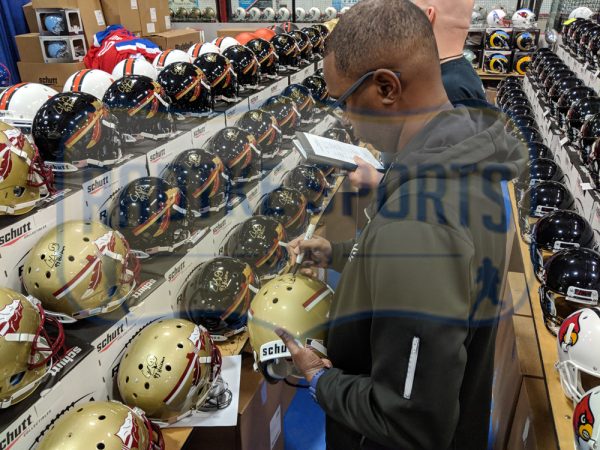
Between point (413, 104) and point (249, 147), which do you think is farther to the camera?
point (249, 147)

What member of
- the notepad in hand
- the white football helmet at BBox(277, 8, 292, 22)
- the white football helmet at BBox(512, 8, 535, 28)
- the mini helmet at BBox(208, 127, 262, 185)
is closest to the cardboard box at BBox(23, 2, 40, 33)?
the white football helmet at BBox(277, 8, 292, 22)

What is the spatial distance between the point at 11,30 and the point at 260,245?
6313 millimetres

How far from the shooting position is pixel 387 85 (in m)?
1.02

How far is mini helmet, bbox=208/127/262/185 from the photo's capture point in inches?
111

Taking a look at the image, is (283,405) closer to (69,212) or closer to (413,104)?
(69,212)

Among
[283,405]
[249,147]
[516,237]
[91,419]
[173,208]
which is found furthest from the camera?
[516,237]

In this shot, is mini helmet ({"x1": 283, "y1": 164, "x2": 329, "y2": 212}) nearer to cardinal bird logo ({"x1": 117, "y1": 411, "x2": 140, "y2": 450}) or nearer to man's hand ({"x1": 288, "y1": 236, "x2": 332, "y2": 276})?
man's hand ({"x1": 288, "y1": 236, "x2": 332, "y2": 276})

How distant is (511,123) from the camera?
499 centimetres

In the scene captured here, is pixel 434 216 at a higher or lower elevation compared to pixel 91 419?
higher

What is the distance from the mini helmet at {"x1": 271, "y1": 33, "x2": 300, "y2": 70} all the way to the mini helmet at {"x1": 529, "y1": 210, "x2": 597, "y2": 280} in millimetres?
2819

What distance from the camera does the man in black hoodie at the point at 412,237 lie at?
3.04ft

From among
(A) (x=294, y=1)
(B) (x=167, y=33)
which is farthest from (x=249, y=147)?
(A) (x=294, y=1)

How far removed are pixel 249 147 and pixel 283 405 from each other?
151 cm

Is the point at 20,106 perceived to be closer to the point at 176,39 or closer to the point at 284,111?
the point at 284,111
